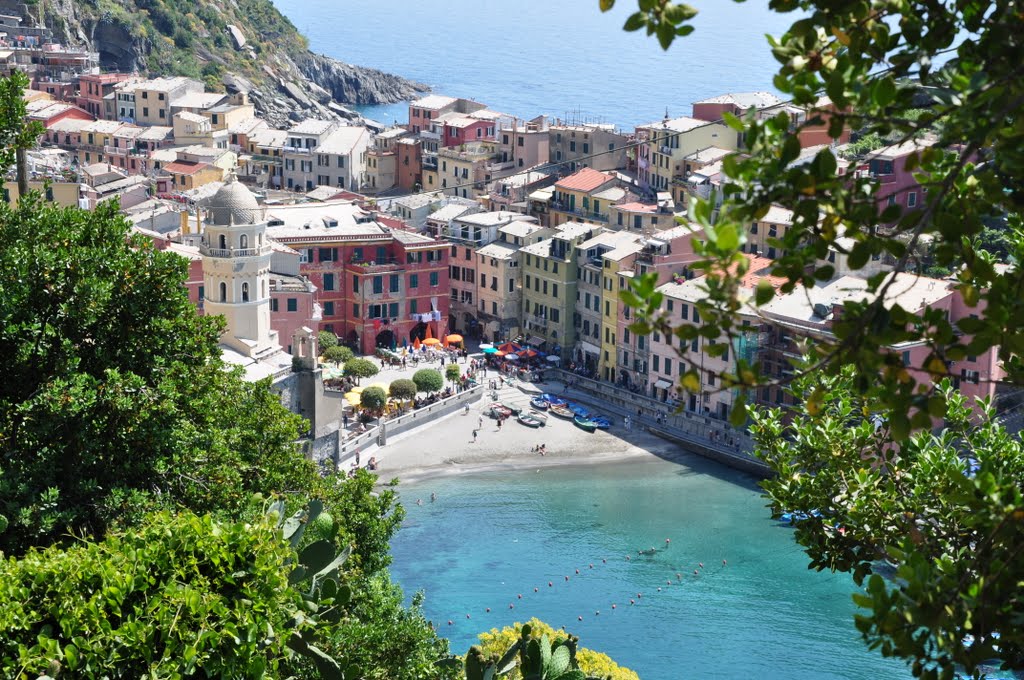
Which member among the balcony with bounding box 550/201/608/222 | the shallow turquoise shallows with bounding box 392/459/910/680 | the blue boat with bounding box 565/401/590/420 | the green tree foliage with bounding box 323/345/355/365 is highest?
the balcony with bounding box 550/201/608/222

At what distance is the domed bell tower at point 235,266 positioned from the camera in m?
38.2

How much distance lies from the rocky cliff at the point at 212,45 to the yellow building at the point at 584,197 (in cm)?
3661

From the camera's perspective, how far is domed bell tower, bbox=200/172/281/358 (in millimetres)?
38188

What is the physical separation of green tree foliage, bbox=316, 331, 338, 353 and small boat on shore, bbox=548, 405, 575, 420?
7.35 meters

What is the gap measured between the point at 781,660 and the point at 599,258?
2138 centimetres

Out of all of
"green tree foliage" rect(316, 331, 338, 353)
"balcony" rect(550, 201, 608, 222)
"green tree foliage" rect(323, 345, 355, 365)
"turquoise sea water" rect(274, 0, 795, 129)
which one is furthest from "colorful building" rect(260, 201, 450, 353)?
"turquoise sea water" rect(274, 0, 795, 129)

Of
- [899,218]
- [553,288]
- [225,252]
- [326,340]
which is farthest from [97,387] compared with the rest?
[553,288]

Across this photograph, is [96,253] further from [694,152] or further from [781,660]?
[694,152]

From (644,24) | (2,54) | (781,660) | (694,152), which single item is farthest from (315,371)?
(2,54)

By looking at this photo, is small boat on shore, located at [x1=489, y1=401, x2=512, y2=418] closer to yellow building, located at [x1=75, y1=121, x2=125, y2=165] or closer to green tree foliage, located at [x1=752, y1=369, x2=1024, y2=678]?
yellow building, located at [x1=75, y1=121, x2=125, y2=165]

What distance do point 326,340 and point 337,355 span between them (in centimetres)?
137

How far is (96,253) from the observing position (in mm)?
14141

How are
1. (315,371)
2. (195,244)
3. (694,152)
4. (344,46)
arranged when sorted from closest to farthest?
(315,371) → (195,244) → (694,152) → (344,46)

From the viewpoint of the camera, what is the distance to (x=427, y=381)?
142 ft
